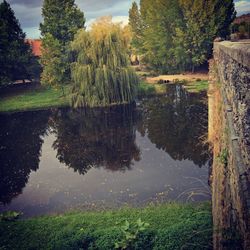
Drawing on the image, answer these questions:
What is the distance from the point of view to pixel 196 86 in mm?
30328

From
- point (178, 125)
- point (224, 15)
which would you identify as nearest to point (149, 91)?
point (178, 125)

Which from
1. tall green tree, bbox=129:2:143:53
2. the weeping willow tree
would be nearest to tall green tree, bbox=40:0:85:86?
the weeping willow tree

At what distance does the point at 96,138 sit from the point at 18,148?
503 cm

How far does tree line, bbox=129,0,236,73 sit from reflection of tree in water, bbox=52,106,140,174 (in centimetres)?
1621

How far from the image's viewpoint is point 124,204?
1112cm

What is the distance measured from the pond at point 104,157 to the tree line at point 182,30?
13.2 metres

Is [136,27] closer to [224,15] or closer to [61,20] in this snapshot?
[224,15]

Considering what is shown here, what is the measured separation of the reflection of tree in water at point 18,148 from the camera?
45.9 ft

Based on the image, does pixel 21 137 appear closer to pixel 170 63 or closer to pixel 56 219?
pixel 56 219

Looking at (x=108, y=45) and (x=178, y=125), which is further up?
(x=108, y=45)

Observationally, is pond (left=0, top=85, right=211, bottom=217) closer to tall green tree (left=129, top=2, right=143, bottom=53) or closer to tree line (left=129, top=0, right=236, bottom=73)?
tree line (left=129, top=0, right=236, bottom=73)

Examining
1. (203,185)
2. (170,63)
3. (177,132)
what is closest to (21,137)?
(177,132)

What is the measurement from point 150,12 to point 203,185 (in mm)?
35167

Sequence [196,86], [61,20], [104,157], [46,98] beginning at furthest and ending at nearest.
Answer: [61,20] < [46,98] < [196,86] < [104,157]
